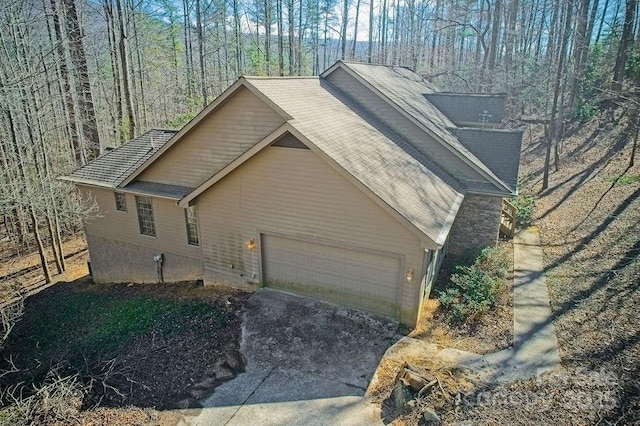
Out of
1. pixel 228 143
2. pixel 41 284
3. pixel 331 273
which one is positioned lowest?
pixel 41 284

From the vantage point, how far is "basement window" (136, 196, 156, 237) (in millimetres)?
14602

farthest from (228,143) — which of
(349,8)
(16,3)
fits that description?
(349,8)

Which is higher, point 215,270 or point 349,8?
point 349,8

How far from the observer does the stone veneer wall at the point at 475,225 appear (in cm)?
1428

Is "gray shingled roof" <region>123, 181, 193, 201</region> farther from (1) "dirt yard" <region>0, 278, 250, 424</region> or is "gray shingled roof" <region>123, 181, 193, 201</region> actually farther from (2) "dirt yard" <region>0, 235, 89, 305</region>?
(2) "dirt yard" <region>0, 235, 89, 305</region>

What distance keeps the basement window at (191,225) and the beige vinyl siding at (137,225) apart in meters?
0.11

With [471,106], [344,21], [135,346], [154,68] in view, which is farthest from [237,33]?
[135,346]

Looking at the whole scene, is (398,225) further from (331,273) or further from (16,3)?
(16,3)

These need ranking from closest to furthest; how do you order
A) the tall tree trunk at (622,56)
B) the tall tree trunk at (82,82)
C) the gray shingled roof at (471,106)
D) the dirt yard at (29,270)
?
the dirt yard at (29,270) → the tall tree trunk at (82,82) → the gray shingled roof at (471,106) → the tall tree trunk at (622,56)

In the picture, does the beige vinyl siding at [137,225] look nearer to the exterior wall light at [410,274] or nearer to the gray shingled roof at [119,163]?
the gray shingled roof at [119,163]

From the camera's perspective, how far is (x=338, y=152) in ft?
35.6

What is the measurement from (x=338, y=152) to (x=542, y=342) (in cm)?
664

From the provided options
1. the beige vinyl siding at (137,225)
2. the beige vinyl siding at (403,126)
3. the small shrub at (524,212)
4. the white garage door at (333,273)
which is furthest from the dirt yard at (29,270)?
the small shrub at (524,212)

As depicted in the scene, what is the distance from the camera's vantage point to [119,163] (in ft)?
53.0
